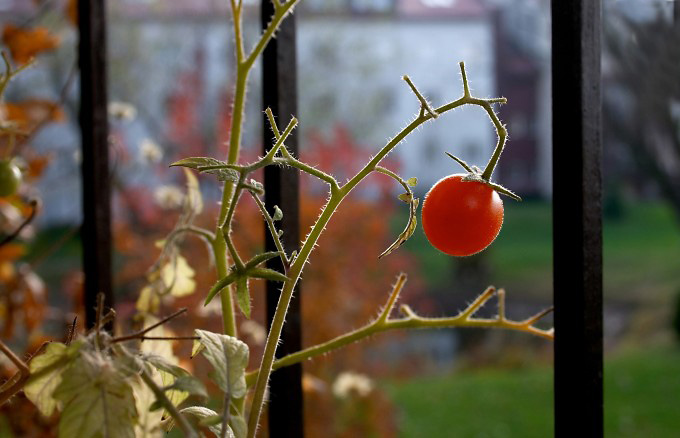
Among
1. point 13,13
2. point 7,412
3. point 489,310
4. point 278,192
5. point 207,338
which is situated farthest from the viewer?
point 13,13

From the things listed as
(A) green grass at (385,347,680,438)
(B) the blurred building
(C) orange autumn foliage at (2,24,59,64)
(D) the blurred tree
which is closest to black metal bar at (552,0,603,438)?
(C) orange autumn foliage at (2,24,59,64)

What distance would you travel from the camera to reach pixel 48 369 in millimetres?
352

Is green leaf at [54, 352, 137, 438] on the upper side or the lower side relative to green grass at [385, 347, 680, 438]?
upper

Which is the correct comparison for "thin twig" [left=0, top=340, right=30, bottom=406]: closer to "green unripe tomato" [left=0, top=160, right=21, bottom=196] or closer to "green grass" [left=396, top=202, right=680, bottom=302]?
"green unripe tomato" [left=0, top=160, right=21, bottom=196]

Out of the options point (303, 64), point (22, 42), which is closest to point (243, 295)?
point (22, 42)

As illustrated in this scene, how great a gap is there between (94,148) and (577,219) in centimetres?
50

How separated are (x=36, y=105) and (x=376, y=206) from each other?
2.15 m

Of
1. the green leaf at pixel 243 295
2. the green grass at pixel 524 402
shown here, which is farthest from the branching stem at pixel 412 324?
the green grass at pixel 524 402

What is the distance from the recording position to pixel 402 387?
4.44m

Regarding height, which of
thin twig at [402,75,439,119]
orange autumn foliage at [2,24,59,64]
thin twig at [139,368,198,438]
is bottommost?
thin twig at [139,368,198,438]

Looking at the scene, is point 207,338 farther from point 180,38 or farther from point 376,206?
point 180,38

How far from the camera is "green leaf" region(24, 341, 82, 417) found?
0.35 m

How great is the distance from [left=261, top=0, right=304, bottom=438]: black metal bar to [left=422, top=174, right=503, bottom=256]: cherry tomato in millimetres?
222

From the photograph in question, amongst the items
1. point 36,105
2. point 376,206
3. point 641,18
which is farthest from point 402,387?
point 36,105
